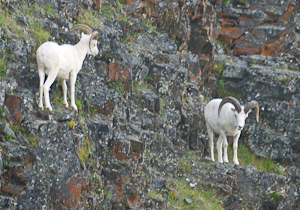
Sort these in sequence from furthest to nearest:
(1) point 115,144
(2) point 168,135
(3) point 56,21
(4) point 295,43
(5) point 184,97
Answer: (4) point 295,43 → (5) point 184,97 → (2) point 168,135 → (3) point 56,21 → (1) point 115,144

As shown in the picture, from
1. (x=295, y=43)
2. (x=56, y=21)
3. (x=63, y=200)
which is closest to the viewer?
(x=63, y=200)

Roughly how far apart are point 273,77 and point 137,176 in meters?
10.4

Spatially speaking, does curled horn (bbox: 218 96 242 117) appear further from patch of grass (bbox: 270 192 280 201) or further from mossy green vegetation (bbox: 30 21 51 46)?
mossy green vegetation (bbox: 30 21 51 46)

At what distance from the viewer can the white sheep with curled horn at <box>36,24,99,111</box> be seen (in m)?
9.66

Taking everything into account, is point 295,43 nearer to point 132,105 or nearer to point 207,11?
point 207,11

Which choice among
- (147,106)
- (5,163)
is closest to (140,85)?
(147,106)

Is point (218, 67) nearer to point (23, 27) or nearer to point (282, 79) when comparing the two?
point (282, 79)

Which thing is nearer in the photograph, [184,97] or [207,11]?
[184,97]

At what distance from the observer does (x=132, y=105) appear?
45.2 feet

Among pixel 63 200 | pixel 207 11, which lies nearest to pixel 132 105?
pixel 63 200

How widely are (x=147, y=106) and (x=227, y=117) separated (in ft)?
9.28

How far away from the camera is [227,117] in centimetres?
1525

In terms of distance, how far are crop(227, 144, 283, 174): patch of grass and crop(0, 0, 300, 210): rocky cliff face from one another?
30 cm

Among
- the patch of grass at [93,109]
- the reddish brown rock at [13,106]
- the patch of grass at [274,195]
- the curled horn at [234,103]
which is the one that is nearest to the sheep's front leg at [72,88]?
the patch of grass at [93,109]
